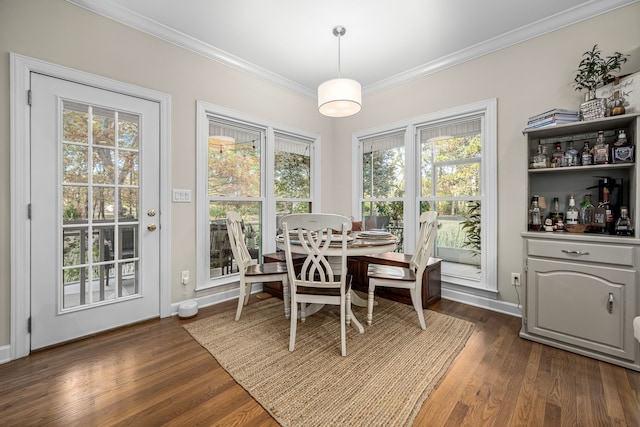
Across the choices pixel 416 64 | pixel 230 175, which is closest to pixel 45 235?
pixel 230 175

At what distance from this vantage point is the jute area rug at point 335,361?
145cm

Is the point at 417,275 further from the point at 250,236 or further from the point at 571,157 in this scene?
the point at 250,236

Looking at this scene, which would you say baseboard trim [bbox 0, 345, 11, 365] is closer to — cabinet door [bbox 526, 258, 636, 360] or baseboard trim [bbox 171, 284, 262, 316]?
baseboard trim [bbox 171, 284, 262, 316]

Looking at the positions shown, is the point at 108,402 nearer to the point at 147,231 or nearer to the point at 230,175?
the point at 147,231

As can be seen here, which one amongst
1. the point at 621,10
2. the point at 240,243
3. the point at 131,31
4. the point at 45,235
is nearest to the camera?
the point at 45,235

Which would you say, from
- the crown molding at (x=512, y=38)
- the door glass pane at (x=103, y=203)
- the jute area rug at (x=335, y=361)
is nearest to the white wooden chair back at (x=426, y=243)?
the jute area rug at (x=335, y=361)

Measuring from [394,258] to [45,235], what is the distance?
3.11 metres

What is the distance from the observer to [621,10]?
7.30ft

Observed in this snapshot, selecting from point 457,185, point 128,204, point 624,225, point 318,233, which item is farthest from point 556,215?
point 128,204

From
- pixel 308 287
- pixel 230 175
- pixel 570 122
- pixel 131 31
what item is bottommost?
pixel 308 287

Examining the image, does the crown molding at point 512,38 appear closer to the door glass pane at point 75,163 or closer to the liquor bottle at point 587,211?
the liquor bottle at point 587,211

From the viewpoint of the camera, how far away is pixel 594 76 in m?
2.24

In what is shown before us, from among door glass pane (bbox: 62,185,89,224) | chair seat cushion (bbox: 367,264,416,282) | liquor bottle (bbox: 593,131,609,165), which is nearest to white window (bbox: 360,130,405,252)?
chair seat cushion (bbox: 367,264,416,282)

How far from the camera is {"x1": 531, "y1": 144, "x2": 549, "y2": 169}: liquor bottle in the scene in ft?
7.61
